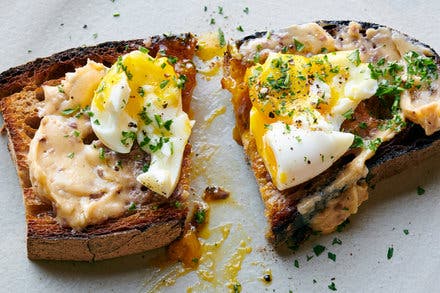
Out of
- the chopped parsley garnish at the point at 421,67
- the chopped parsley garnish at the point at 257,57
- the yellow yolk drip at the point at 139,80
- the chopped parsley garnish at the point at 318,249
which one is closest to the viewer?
the yellow yolk drip at the point at 139,80

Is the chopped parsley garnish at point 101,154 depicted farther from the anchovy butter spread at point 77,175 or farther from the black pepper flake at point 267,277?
the black pepper flake at point 267,277

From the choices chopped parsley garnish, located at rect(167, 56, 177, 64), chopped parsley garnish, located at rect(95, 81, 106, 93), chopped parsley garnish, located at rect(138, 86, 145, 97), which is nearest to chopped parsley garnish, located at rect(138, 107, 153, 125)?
chopped parsley garnish, located at rect(138, 86, 145, 97)

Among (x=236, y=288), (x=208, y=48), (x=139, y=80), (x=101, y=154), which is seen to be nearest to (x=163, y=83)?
(x=139, y=80)

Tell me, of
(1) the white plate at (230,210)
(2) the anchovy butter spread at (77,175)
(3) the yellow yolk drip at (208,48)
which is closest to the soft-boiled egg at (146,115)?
(2) the anchovy butter spread at (77,175)

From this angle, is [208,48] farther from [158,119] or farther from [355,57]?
[355,57]

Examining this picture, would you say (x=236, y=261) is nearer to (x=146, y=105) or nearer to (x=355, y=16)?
(x=146, y=105)

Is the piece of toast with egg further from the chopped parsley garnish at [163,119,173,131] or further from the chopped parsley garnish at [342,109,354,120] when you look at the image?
the chopped parsley garnish at [163,119,173,131]

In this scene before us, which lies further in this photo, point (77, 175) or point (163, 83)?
point (163, 83)
